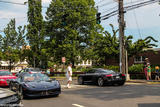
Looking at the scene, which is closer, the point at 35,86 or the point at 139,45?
the point at 35,86

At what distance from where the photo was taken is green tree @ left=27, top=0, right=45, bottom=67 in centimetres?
4662

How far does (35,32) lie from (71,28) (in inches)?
394

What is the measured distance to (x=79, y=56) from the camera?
43.3m

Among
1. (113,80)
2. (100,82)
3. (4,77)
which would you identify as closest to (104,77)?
(100,82)

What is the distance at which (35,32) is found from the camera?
156 ft

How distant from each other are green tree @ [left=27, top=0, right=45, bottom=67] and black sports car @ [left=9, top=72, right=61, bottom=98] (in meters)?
35.0

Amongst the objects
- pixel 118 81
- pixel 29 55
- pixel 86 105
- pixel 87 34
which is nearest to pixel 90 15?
pixel 87 34

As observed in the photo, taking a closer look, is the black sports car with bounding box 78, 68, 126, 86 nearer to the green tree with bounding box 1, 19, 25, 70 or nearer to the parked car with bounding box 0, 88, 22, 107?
the parked car with bounding box 0, 88, 22, 107

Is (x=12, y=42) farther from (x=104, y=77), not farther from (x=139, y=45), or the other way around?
(x=104, y=77)

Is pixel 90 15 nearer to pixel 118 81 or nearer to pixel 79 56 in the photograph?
pixel 79 56

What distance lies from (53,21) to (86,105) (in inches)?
1408

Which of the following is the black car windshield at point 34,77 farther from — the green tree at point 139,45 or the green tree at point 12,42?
the green tree at point 12,42

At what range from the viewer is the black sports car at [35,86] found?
10148 millimetres

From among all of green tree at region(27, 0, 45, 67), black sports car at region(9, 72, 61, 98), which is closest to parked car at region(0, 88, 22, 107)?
black sports car at region(9, 72, 61, 98)
